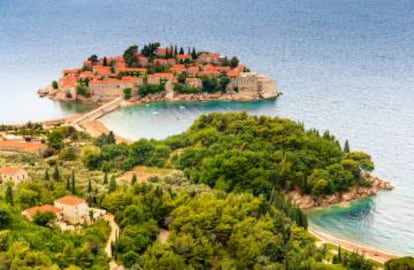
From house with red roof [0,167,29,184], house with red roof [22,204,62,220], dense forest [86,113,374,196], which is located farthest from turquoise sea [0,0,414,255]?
house with red roof [0,167,29,184]

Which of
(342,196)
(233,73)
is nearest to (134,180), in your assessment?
(342,196)

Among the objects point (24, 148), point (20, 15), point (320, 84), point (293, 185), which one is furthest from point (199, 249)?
point (20, 15)

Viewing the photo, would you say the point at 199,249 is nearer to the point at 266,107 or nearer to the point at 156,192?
the point at 156,192

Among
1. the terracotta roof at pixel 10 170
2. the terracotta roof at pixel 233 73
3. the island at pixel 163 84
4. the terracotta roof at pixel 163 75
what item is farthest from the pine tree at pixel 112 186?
the terracotta roof at pixel 233 73

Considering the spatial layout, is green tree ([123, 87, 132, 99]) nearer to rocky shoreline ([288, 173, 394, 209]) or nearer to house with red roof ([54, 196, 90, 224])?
rocky shoreline ([288, 173, 394, 209])

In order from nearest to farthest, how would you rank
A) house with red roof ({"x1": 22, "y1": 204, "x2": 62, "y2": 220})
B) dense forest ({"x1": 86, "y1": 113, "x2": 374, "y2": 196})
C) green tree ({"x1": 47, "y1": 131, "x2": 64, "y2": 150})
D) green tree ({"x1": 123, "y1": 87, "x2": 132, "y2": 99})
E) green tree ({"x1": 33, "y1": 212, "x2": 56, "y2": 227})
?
1. green tree ({"x1": 33, "y1": 212, "x2": 56, "y2": 227})
2. house with red roof ({"x1": 22, "y1": 204, "x2": 62, "y2": 220})
3. dense forest ({"x1": 86, "y1": 113, "x2": 374, "y2": 196})
4. green tree ({"x1": 47, "y1": 131, "x2": 64, "y2": 150})
5. green tree ({"x1": 123, "y1": 87, "x2": 132, "y2": 99})

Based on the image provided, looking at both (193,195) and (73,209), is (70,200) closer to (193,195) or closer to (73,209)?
(73,209)
